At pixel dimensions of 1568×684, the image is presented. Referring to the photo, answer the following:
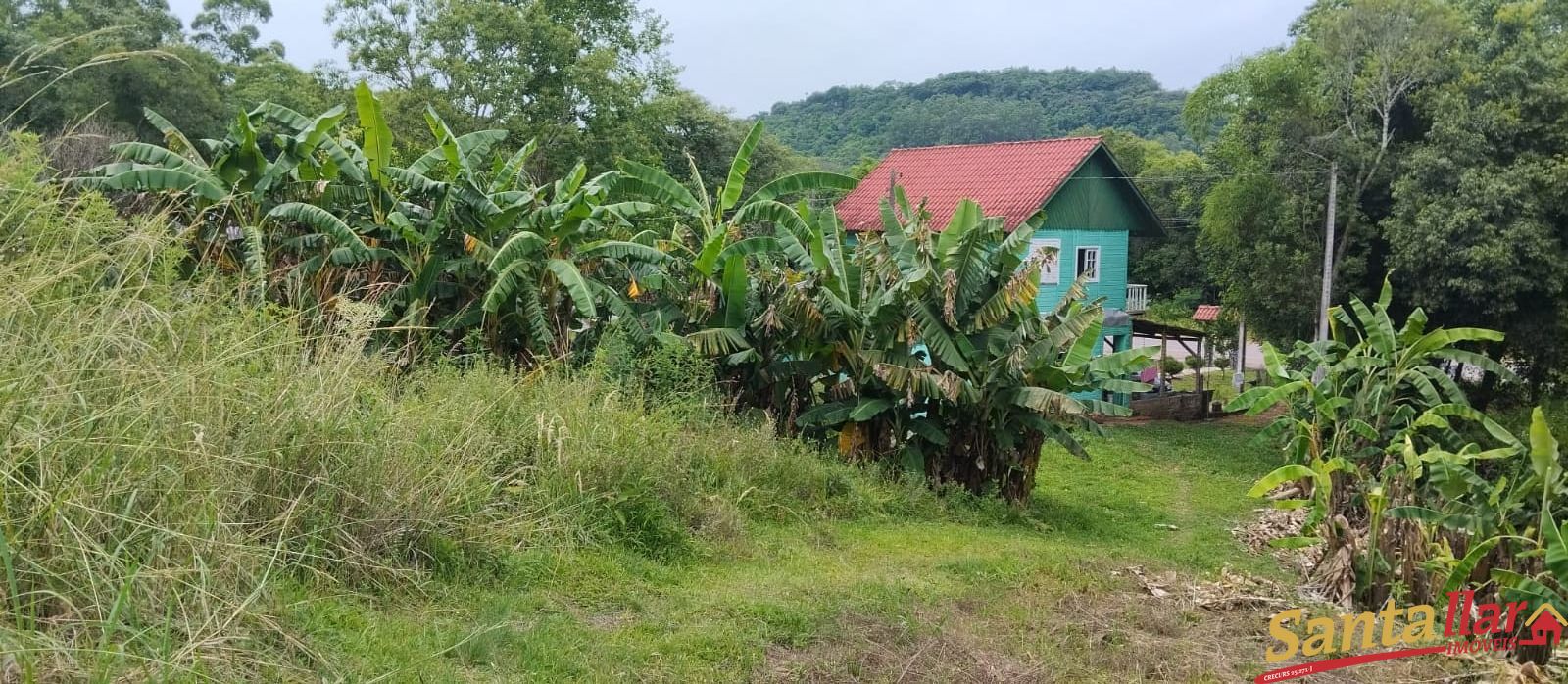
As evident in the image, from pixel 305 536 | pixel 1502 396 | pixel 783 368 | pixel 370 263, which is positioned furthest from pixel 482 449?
pixel 1502 396

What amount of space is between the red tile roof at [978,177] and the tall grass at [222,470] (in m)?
16.1

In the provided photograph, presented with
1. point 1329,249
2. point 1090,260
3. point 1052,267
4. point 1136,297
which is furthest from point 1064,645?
point 1136,297

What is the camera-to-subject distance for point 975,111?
5319 cm

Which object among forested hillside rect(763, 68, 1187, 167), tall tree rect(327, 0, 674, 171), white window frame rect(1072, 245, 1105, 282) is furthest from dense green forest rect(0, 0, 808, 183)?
forested hillside rect(763, 68, 1187, 167)

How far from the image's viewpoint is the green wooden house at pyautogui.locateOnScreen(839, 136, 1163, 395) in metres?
22.6

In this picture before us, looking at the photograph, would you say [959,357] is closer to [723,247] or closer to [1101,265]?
[723,247]

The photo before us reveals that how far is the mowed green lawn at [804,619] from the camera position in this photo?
13.7ft

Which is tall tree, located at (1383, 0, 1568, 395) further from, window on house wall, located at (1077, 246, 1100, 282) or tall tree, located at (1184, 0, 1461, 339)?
window on house wall, located at (1077, 246, 1100, 282)

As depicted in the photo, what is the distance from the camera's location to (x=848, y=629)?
A: 5172 mm

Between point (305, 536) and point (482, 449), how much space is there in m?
1.56

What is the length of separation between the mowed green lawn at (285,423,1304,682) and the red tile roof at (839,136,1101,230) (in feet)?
49.2

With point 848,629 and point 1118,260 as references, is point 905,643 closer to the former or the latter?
point 848,629

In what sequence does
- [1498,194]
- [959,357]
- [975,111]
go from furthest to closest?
[975,111]
[1498,194]
[959,357]

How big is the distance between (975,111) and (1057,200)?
31.9 metres
